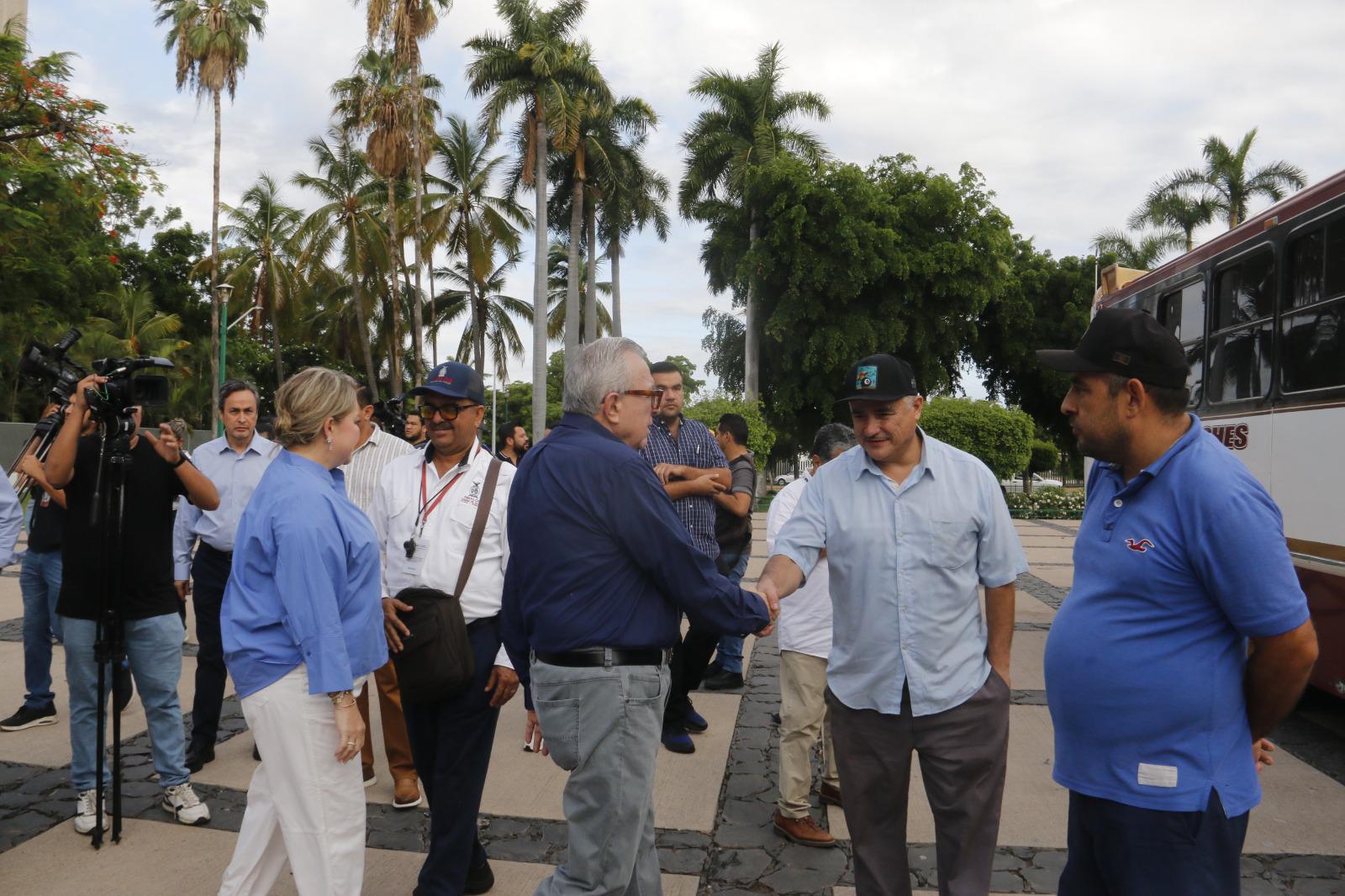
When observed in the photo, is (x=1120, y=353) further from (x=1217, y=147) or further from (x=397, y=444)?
(x=1217, y=147)

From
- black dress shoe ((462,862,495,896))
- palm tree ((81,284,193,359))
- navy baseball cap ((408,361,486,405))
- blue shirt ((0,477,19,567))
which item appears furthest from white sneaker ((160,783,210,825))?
palm tree ((81,284,193,359))

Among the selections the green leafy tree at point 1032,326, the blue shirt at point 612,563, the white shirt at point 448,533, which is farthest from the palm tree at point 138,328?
the blue shirt at point 612,563

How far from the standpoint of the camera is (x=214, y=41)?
32969mm

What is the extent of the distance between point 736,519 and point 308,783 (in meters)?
3.99

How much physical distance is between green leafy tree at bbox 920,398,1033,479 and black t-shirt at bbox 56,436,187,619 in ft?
86.2

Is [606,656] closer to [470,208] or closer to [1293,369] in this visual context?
[1293,369]

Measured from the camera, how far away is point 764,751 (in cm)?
570

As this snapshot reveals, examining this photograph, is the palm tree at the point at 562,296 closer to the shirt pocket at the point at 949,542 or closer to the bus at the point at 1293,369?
the bus at the point at 1293,369

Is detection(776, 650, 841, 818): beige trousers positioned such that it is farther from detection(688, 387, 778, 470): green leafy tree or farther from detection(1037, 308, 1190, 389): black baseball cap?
detection(688, 387, 778, 470): green leafy tree

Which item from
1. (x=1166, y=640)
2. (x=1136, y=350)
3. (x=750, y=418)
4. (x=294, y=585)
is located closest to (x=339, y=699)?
(x=294, y=585)

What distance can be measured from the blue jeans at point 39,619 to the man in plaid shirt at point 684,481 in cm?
369

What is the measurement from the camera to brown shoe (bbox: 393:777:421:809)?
15.4 ft

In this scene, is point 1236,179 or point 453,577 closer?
point 453,577

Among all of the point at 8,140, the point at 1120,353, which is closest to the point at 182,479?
the point at 1120,353
